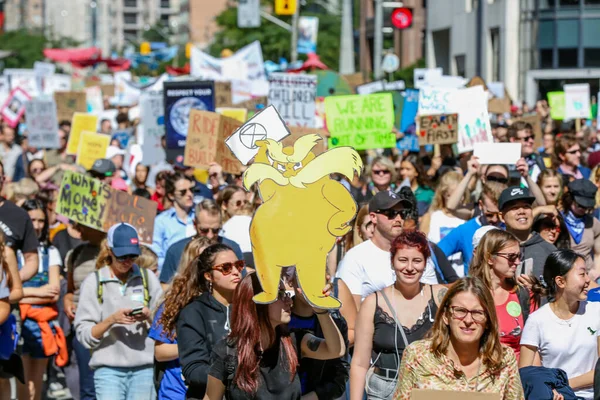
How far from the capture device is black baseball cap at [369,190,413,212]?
6.33 metres

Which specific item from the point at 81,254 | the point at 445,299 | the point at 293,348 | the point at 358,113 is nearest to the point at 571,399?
the point at 445,299

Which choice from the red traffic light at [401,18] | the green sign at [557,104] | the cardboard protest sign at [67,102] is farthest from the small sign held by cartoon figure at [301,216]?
the red traffic light at [401,18]

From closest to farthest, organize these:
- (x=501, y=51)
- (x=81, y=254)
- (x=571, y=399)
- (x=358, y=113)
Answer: (x=571, y=399) < (x=81, y=254) < (x=358, y=113) < (x=501, y=51)

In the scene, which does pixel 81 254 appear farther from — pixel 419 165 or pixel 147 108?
pixel 147 108

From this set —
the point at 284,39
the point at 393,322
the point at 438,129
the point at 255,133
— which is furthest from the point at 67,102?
the point at 284,39

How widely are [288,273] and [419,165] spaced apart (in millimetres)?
6150

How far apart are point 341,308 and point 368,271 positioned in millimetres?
477

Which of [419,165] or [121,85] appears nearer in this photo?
[419,165]

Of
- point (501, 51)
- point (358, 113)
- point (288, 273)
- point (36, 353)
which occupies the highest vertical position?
point (501, 51)

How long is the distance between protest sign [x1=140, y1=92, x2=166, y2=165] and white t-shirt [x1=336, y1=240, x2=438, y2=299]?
264 inches

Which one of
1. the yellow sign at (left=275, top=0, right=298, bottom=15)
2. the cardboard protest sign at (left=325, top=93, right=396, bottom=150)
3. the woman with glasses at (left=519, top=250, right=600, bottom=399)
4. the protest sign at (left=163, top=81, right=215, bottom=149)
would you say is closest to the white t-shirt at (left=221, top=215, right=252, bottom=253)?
the woman with glasses at (left=519, top=250, right=600, bottom=399)

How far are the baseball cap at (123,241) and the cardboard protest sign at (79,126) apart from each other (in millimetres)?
9233

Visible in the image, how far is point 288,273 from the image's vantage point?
4.39 meters

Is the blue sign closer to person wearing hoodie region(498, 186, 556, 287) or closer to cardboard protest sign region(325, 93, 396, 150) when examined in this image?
cardboard protest sign region(325, 93, 396, 150)
